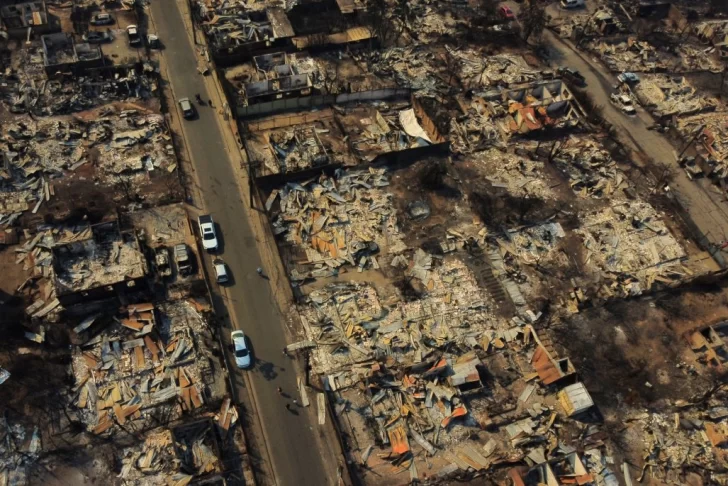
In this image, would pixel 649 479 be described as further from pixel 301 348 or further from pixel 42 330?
pixel 42 330

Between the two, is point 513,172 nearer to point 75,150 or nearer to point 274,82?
point 274,82

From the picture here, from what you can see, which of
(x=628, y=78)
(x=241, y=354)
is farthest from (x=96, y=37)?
(x=628, y=78)

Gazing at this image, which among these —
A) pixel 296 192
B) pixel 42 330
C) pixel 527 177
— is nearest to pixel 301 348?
pixel 296 192

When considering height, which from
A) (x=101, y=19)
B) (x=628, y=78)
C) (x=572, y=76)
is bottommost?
(x=628, y=78)

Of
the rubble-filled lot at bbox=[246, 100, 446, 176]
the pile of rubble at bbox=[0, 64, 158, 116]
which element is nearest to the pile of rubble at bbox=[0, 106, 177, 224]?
the pile of rubble at bbox=[0, 64, 158, 116]

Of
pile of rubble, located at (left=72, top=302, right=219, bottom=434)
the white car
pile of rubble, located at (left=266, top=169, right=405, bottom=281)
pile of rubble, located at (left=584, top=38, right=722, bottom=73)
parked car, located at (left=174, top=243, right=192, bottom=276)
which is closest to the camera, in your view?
pile of rubble, located at (left=72, top=302, right=219, bottom=434)

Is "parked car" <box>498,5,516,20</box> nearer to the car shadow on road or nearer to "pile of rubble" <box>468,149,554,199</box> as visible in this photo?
"pile of rubble" <box>468,149,554,199</box>
